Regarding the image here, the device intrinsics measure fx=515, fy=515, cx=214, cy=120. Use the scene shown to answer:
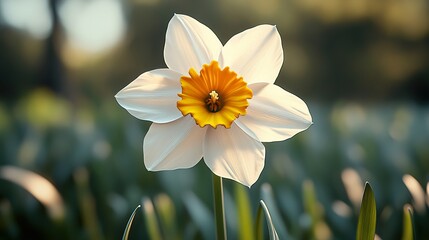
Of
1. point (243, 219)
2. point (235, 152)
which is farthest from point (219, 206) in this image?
point (243, 219)

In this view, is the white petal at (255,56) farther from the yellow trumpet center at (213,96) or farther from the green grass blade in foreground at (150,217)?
the green grass blade in foreground at (150,217)

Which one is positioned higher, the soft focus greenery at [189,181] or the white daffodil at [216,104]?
the white daffodil at [216,104]

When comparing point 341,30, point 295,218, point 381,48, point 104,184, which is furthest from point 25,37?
point 295,218

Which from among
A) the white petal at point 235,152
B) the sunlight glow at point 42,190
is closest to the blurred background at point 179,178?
the sunlight glow at point 42,190

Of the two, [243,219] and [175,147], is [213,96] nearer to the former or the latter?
[175,147]

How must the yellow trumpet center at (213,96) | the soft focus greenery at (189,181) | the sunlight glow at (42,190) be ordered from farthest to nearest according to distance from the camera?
the soft focus greenery at (189,181)
the sunlight glow at (42,190)
the yellow trumpet center at (213,96)

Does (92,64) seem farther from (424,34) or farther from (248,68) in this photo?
(248,68)

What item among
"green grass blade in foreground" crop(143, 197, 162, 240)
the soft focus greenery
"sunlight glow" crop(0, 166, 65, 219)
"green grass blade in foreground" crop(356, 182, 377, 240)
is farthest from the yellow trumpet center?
"sunlight glow" crop(0, 166, 65, 219)
